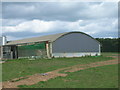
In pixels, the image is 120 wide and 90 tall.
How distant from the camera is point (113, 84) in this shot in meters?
10.4

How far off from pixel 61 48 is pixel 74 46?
8.89 feet

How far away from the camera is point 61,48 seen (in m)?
36.0

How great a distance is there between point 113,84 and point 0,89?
621 centimetres

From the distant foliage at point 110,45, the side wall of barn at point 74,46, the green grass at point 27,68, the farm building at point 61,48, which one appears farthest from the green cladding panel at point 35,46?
the distant foliage at point 110,45

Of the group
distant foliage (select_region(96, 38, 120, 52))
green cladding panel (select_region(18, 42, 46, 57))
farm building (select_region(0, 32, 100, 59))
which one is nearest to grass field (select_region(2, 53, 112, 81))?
farm building (select_region(0, 32, 100, 59))

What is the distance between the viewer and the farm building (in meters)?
35.8

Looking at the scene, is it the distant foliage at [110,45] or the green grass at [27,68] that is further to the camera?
the distant foliage at [110,45]

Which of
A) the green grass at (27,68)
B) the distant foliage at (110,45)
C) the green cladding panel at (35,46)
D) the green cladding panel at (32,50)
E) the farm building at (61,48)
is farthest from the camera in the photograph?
the distant foliage at (110,45)

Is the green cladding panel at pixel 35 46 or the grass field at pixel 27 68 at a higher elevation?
the green cladding panel at pixel 35 46

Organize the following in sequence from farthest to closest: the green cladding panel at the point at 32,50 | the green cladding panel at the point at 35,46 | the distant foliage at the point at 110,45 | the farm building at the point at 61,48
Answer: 1. the distant foliage at the point at 110,45
2. the green cladding panel at the point at 35,46
3. the green cladding panel at the point at 32,50
4. the farm building at the point at 61,48

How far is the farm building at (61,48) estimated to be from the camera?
3578 centimetres

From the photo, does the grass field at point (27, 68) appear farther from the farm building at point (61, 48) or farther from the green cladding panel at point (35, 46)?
the green cladding panel at point (35, 46)

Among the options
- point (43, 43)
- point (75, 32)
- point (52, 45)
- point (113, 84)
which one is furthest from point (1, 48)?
point (113, 84)

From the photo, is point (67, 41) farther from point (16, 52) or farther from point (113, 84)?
point (113, 84)
